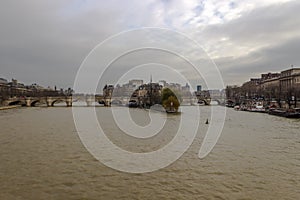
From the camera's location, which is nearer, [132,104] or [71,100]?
[132,104]

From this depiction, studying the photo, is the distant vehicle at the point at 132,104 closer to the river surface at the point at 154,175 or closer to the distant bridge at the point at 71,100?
the distant bridge at the point at 71,100

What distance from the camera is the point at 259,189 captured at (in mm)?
7531

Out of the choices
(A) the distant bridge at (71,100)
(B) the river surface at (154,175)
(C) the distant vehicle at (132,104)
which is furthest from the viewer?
(A) the distant bridge at (71,100)

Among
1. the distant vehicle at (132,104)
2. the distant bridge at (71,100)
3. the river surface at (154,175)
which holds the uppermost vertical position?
the distant bridge at (71,100)

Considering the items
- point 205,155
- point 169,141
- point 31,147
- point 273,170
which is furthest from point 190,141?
point 31,147

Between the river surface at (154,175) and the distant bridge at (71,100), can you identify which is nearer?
the river surface at (154,175)

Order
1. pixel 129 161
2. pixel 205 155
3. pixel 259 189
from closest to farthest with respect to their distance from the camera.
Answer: pixel 259 189 → pixel 129 161 → pixel 205 155

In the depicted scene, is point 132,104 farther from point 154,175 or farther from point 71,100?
point 154,175

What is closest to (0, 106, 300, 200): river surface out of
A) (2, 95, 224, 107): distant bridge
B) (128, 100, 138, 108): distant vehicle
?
(128, 100, 138, 108): distant vehicle

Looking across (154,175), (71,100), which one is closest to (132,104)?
(71,100)

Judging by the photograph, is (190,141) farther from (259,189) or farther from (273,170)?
(259,189)

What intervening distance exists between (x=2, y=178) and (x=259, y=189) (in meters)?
6.48

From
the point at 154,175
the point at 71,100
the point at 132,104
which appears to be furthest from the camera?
the point at 71,100

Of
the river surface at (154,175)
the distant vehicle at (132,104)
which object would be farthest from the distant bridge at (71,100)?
the river surface at (154,175)
